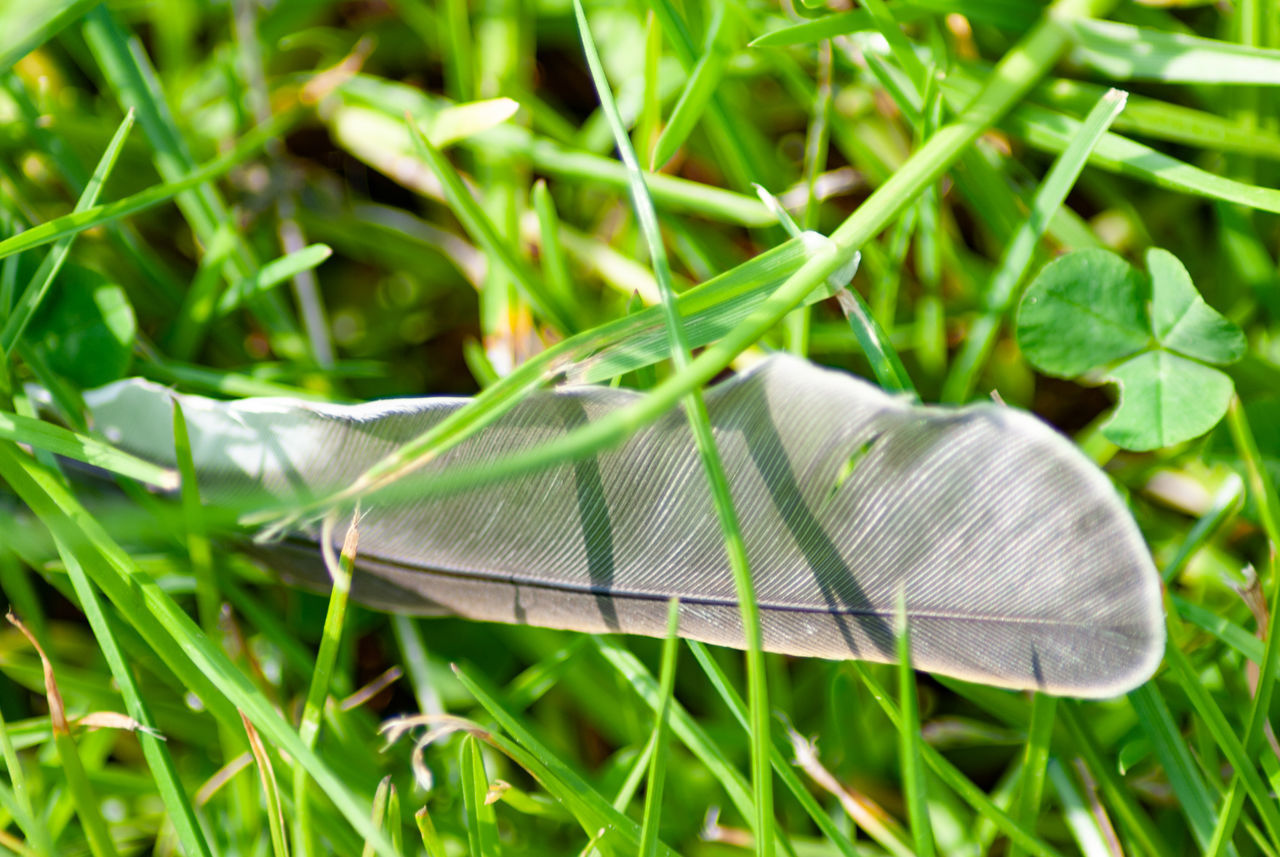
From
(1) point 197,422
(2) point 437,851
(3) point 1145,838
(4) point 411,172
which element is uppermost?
(4) point 411,172

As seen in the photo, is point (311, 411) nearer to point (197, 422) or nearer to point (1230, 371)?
point (197, 422)

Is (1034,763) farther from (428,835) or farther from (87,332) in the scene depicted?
(87,332)

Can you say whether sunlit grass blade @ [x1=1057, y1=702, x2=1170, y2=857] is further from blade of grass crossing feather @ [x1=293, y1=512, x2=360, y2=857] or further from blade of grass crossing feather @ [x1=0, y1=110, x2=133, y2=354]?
blade of grass crossing feather @ [x1=0, y1=110, x2=133, y2=354]

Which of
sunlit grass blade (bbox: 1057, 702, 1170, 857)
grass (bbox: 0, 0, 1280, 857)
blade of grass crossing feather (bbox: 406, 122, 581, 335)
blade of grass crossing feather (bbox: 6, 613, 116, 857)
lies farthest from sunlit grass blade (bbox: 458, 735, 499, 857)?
sunlit grass blade (bbox: 1057, 702, 1170, 857)

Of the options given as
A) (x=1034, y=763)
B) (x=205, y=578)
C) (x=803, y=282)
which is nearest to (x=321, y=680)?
(x=205, y=578)

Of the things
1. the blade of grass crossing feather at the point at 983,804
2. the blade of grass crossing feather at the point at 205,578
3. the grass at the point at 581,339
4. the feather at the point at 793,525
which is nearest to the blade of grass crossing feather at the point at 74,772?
the grass at the point at 581,339

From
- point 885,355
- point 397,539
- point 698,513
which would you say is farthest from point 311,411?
point 885,355
